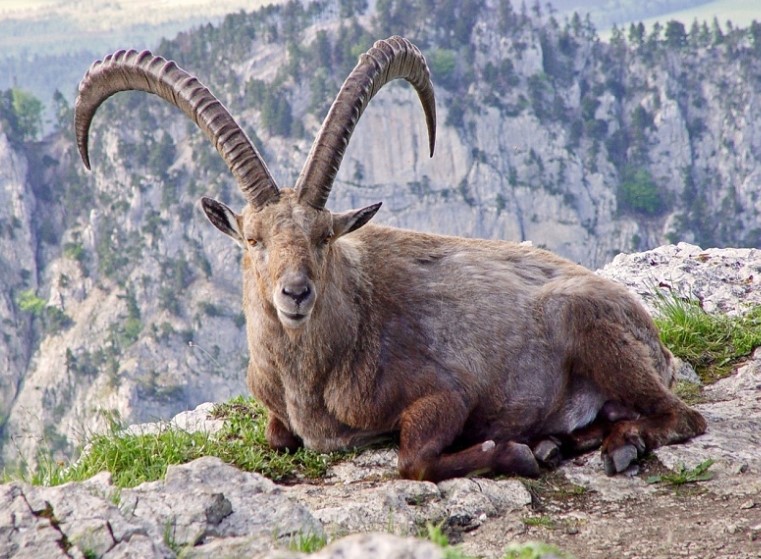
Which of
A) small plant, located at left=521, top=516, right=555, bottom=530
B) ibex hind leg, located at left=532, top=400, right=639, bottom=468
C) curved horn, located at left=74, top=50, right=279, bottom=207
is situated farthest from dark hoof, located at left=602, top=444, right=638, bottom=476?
curved horn, located at left=74, top=50, right=279, bottom=207

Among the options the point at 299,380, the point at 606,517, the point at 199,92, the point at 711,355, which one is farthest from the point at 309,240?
the point at 711,355

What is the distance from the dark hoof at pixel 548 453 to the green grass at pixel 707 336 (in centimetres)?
320

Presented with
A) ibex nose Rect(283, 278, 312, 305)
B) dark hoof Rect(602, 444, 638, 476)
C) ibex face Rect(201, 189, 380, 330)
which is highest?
ibex face Rect(201, 189, 380, 330)

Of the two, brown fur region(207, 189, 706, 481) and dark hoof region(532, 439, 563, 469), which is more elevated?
brown fur region(207, 189, 706, 481)

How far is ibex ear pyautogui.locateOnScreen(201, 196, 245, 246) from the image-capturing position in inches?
323

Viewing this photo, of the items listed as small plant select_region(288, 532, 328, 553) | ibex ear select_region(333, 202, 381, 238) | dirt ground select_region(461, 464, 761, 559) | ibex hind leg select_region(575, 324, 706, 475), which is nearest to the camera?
small plant select_region(288, 532, 328, 553)

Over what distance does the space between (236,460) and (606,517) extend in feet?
10.8

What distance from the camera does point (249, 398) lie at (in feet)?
35.9

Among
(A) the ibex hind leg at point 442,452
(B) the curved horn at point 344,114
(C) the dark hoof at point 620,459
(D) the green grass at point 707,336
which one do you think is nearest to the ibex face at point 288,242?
(B) the curved horn at point 344,114

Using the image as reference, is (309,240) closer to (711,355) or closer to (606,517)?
(606,517)

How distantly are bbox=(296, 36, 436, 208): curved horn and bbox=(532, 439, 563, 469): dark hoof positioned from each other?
2883mm

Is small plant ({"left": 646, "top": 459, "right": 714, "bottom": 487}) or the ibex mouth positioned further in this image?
small plant ({"left": 646, "top": 459, "right": 714, "bottom": 487})

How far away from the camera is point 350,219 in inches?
328

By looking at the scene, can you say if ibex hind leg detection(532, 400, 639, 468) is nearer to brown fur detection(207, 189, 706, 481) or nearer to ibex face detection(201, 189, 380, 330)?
brown fur detection(207, 189, 706, 481)
